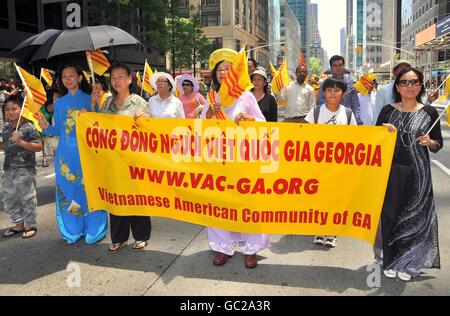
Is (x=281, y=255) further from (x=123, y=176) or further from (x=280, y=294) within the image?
(x=123, y=176)

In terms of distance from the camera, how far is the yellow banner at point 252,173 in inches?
147

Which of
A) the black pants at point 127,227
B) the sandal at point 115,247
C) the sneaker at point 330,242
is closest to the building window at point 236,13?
the sneaker at point 330,242

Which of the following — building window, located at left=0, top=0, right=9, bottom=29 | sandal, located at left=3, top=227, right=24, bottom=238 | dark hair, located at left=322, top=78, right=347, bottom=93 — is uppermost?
building window, located at left=0, top=0, right=9, bottom=29

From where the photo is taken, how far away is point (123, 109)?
4.42 meters

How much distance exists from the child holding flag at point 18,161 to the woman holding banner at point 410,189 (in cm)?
374

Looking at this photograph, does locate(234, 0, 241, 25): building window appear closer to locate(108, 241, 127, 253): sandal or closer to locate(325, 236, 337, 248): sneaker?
locate(325, 236, 337, 248): sneaker

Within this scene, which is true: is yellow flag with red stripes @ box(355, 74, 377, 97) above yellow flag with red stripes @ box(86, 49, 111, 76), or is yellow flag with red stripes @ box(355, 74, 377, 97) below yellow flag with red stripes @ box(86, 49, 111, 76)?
below

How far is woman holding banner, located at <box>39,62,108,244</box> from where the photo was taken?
465 cm

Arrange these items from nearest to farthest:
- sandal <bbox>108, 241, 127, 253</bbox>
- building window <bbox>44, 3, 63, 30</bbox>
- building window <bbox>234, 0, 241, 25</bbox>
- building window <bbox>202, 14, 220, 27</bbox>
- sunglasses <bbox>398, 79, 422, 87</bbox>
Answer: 1. sunglasses <bbox>398, 79, 422, 87</bbox>
2. sandal <bbox>108, 241, 127, 253</bbox>
3. building window <bbox>44, 3, 63, 30</bbox>
4. building window <bbox>202, 14, 220, 27</bbox>
5. building window <bbox>234, 0, 241, 25</bbox>

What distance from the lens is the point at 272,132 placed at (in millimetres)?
3848

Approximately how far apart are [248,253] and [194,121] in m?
1.36

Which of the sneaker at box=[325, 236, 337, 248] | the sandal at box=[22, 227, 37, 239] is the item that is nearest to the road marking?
the sneaker at box=[325, 236, 337, 248]

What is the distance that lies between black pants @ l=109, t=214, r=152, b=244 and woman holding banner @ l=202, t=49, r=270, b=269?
799mm

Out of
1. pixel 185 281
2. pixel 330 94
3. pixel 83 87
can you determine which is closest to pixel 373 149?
pixel 330 94
